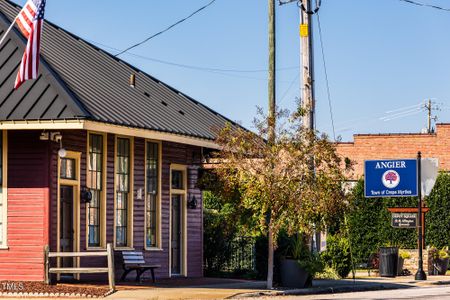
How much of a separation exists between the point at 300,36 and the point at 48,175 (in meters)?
9.43

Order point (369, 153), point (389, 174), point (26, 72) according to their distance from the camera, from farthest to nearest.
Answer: point (369, 153)
point (389, 174)
point (26, 72)

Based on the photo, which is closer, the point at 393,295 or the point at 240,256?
the point at 393,295

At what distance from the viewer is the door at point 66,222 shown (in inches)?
1110

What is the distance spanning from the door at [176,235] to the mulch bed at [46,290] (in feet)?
22.0

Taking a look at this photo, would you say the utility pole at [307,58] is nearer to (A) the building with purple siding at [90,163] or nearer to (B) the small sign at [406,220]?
(A) the building with purple siding at [90,163]

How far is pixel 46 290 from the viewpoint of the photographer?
25.8 metres

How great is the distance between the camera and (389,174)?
4322 centimetres

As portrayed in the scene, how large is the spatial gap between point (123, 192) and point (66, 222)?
2.46 metres

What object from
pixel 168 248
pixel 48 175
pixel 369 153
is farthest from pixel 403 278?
pixel 369 153

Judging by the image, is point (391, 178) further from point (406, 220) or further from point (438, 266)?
point (438, 266)

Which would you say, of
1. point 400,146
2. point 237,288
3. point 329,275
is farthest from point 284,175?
point 400,146

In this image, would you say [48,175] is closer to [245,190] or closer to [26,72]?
[26,72]

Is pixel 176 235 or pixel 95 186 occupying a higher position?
pixel 95 186

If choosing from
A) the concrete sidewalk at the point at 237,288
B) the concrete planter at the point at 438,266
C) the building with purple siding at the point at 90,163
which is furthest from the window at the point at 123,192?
the concrete planter at the point at 438,266
